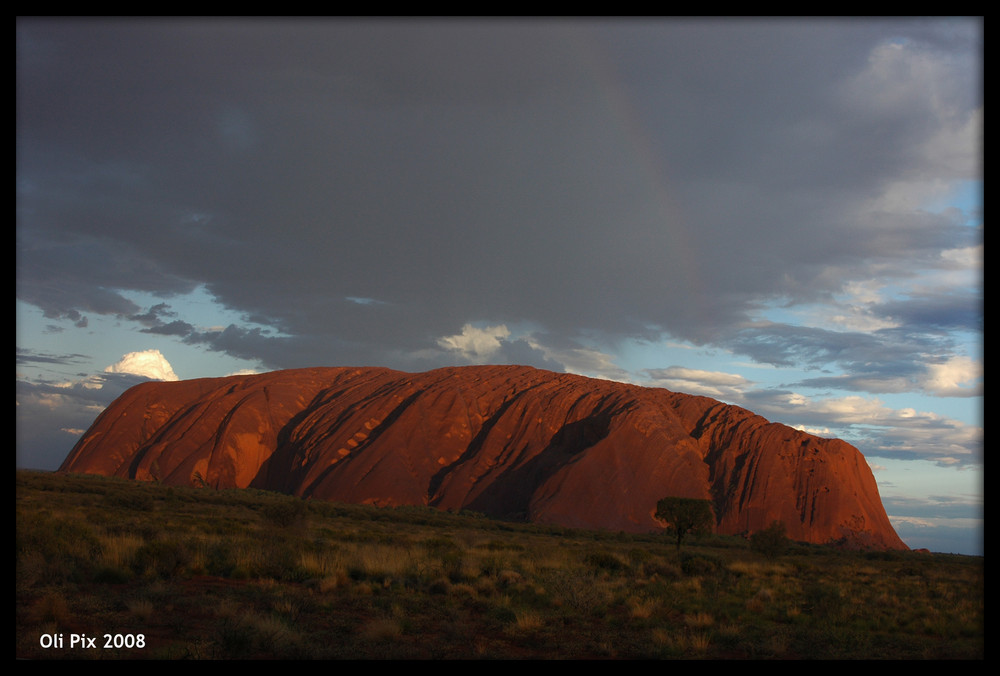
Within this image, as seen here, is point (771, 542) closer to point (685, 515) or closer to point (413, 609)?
point (685, 515)

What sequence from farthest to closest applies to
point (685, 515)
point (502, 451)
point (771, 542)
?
point (502, 451) → point (685, 515) → point (771, 542)

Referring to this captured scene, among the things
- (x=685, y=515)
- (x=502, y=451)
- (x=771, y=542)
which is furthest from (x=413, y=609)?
(x=502, y=451)

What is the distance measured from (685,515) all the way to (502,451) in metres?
42.0

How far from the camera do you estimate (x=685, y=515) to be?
40.0 meters

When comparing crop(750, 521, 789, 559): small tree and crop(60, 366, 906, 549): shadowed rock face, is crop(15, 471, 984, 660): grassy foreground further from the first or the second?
crop(60, 366, 906, 549): shadowed rock face

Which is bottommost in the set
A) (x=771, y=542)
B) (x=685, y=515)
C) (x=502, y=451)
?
(x=771, y=542)

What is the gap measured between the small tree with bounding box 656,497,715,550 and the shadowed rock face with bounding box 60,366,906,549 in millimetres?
23495

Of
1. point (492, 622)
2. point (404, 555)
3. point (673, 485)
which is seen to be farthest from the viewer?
point (673, 485)

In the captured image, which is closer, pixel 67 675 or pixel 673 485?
pixel 67 675

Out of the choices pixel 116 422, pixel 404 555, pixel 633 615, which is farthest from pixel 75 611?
pixel 116 422

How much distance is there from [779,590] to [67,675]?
17.6 metres
